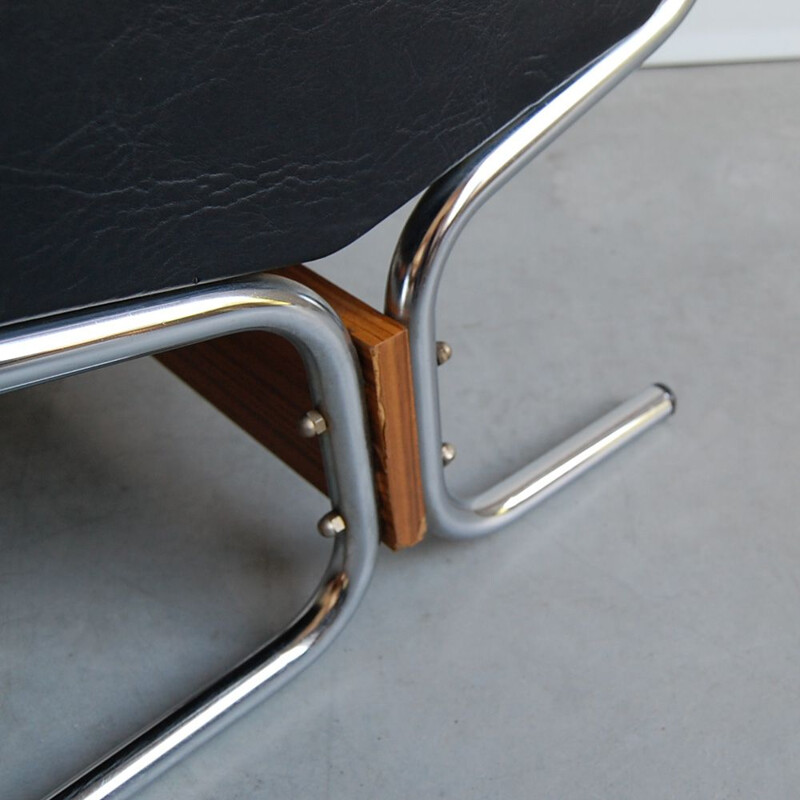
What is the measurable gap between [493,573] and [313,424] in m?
0.27

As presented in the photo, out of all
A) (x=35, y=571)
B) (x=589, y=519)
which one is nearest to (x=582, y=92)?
(x=589, y=519)

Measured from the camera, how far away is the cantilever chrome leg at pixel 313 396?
510mm

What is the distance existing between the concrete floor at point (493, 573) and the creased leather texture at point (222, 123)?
1.28ft

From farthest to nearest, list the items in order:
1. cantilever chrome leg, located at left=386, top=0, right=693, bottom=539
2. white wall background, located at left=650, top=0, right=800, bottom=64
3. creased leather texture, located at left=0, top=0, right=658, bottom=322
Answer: white wall background, located at left=650, top=0, right=800, bottom=64 < cantilever chrome leg, located at left=386, top=0, right=693, bottom=539 < creased leather texture, located at left=0, top=0, right=658, bottom=322

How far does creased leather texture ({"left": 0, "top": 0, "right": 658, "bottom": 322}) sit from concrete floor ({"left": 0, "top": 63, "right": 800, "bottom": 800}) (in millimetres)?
390

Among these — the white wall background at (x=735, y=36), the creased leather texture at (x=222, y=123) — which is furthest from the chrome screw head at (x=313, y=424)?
the white wall background at (x=735, y=36)

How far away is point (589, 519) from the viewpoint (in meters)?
0.95

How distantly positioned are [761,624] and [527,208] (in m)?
0.72

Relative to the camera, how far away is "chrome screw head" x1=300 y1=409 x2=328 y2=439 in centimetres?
71

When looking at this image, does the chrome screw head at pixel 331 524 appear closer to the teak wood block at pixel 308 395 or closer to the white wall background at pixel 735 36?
the teak wood block at pixel 308 395

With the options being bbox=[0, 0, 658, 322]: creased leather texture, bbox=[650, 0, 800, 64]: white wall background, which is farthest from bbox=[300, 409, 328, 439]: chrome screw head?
→ bbox=[650, 0, 800, 64]: white wall background

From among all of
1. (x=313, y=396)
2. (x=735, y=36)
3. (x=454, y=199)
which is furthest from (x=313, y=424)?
(x=735, y=36)

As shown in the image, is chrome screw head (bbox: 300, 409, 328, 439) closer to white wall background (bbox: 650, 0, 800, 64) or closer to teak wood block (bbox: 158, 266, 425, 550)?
teak wood block (bbox: 158, 266, 425, 550)

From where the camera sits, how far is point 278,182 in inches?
21.1
